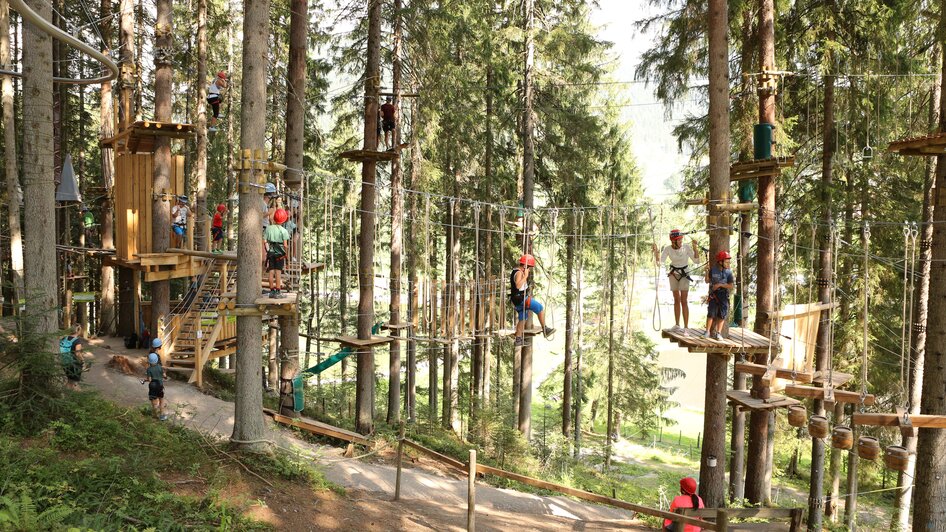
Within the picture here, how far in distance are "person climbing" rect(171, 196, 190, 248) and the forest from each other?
0.06 metres

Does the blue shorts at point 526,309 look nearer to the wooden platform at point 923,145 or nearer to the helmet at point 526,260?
the helmet at point 526,260

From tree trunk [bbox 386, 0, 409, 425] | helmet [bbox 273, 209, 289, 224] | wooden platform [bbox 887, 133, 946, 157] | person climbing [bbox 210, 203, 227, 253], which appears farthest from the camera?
person climbing [bbox 210, 203, 227, 253]

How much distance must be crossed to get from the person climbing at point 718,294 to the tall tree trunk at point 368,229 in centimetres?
582

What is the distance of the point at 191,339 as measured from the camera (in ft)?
40.1

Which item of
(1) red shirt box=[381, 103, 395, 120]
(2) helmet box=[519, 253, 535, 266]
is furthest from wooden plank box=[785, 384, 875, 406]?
(1) red shirt box=[381, 103, 395, 120]

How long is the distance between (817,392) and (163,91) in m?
13.0

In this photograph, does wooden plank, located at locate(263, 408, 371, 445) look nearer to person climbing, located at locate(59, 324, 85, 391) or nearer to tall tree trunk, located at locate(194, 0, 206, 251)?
person climbing, located at locate(59, 324, 85, 391)

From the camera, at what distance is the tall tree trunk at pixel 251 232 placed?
6.95m

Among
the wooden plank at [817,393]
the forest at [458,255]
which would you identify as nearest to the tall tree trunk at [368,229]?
the forest at [458,255]

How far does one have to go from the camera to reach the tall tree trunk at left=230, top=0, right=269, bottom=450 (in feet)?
22.8

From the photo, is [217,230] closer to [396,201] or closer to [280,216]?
[396,201]

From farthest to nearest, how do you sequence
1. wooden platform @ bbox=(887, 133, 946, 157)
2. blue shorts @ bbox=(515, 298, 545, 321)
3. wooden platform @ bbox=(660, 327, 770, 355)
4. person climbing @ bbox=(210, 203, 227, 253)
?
person climbing @ bbox=(210, 203, 227, 253) → blue shorts @ bbox=(515, 298, 545, 321) → wooden platform @ bbox=(660, 327, 770, 355) → wooden platform @ bbox=(887, 133, 946, 157)

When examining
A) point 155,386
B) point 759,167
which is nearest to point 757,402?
point 759,167

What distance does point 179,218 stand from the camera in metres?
12.6
